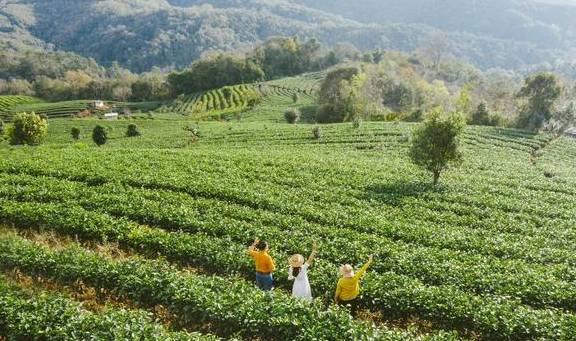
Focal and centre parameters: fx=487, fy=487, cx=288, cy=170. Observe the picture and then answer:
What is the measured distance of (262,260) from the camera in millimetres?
18391

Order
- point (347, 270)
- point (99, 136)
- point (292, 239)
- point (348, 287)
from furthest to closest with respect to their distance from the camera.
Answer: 1. point (99, 136)
2. point (292, 239)
3. point (348, 287)
4. point (347, 270)

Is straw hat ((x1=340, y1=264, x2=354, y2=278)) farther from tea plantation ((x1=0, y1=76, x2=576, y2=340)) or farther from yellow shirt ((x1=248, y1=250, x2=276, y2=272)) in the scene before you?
yellow shirt ((x1=248, y1=250, x2=276, y2=272))

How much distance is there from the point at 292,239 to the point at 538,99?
7542 cm

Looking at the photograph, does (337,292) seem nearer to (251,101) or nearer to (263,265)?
(263,265)

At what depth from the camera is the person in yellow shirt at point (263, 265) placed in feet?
59.9

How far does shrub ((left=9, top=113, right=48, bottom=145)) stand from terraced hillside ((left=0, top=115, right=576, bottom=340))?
18.3 m

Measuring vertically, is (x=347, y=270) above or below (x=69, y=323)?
above

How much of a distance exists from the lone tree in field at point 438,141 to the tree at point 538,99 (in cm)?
5390

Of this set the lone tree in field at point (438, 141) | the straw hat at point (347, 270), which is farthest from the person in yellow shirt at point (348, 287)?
the lone tree in field at point (438, 141)

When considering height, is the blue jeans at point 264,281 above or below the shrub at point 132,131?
below

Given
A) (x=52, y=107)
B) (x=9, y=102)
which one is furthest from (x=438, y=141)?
(x=9, y=102)

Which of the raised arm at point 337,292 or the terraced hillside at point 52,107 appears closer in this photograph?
the raised arm at point 337,292

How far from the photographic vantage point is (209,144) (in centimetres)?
6088

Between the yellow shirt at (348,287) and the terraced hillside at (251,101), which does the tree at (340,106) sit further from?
the yellow shirt at (348,287)
